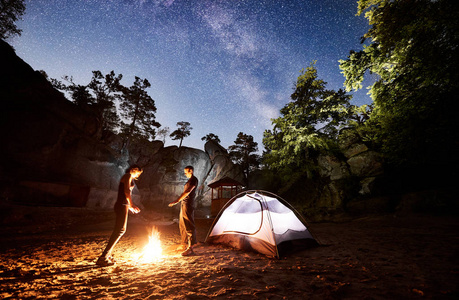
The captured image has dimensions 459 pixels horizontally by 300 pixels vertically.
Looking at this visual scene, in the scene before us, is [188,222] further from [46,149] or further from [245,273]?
[46,149]

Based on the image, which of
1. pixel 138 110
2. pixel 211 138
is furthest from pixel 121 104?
pixel 211 138

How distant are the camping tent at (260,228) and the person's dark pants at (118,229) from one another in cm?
297

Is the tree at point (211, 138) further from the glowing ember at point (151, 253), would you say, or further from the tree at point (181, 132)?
the glowing ember at point (151, 253)

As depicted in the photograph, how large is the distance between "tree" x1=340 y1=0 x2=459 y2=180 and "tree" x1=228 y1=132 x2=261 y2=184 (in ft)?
81.5

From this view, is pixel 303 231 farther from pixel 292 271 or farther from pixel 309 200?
pixel 309 200

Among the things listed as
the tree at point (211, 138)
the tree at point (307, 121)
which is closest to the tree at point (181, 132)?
the tree at point (211, 138)

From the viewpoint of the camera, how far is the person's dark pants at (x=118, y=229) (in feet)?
12.5

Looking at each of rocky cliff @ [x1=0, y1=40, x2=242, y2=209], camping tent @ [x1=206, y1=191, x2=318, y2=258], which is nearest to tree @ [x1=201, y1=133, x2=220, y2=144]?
rocky cliff @ [x1=0, y1=40, x2=242, y2=209]

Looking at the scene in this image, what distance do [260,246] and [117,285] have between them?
3.34m

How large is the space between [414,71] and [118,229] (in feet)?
36.0

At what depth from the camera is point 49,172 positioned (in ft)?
44.0

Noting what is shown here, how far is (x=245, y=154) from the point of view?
110ft

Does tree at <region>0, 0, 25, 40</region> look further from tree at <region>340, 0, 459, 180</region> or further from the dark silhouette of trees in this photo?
tree at <region>340, 0, 459, 180</region>

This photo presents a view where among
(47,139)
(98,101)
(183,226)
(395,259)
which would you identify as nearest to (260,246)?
(183,226)
